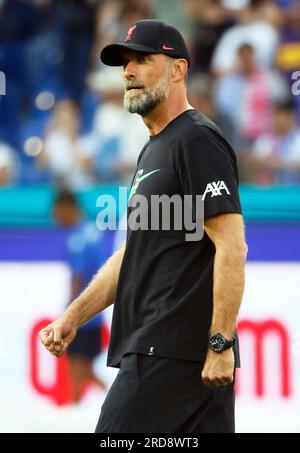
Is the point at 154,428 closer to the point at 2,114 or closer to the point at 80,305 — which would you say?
the point at 80,305

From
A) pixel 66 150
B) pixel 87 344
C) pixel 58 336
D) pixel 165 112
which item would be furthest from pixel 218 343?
pixel 66 150

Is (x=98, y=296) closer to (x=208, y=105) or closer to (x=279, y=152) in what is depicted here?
(x=279, y=152)

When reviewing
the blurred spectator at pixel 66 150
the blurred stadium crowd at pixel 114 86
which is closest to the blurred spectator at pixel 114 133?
the blurred stadium crowd at pixel 114 86

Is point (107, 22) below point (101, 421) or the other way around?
the other way around

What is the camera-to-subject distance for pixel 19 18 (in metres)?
10.4

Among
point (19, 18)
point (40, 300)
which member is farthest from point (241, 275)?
point (19, 18)

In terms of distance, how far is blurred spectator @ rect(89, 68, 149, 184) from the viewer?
8727 mm

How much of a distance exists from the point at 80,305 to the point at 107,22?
20.5 ft

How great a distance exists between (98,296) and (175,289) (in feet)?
1.72

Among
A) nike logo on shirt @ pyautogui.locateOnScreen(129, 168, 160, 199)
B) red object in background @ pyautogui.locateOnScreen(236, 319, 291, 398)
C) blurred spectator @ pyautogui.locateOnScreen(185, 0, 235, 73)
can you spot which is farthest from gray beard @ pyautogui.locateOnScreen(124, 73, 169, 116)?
blurred spectator @ pyautogui.locateOnScreen(185, 0, 235, 73)

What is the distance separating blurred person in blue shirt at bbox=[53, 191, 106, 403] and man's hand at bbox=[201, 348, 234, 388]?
419cm

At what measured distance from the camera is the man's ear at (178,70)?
4242 millimetres

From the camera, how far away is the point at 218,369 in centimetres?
375

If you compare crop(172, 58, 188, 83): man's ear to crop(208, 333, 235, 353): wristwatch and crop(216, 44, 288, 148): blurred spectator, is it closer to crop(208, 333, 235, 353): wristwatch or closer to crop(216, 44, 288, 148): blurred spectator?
crop(208, 333, 235, 353): wristwatch
